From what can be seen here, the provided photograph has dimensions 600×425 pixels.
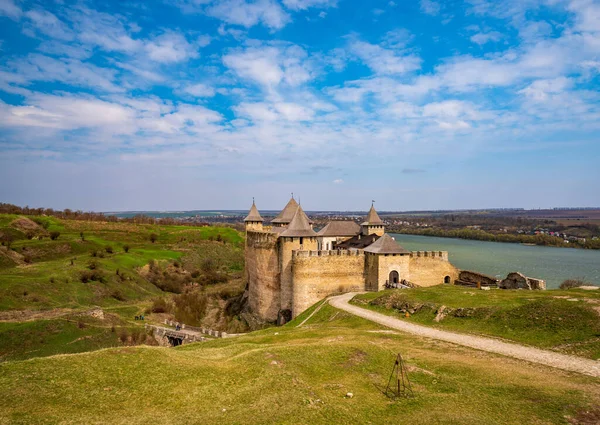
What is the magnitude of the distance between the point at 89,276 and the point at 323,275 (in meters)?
27.5

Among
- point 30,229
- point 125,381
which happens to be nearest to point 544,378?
point 125,381

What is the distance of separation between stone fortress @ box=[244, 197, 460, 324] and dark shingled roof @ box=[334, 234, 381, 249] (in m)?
2.95

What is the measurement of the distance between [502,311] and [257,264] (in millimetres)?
16664

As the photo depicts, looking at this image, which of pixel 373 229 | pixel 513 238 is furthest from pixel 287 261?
pixel 513 238

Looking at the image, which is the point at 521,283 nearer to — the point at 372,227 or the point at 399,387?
the point at 372,227

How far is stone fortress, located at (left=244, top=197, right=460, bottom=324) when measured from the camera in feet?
77.3

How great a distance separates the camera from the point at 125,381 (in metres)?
8.25

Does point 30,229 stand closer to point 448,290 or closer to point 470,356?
point 448,290

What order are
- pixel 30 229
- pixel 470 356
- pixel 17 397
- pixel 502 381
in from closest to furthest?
pixel 17 397
pixel 502 381
pixel 470 356
pixel 30 229

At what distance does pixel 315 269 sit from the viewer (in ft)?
77.9

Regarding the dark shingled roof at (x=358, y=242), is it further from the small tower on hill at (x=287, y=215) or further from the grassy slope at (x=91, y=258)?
the grassy slope at (x=91, y=258)

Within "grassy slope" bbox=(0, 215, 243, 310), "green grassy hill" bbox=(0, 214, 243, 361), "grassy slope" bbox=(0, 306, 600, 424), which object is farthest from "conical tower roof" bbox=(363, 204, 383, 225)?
"grassy slope" bbox=(0, 215, 243, 310)

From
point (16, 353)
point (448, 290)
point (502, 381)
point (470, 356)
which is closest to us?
point (502, 381)

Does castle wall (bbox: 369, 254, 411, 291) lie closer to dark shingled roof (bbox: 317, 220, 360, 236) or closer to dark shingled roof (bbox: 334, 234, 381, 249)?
dark shingled roof (bbox: 334, 234, 381, 249)
